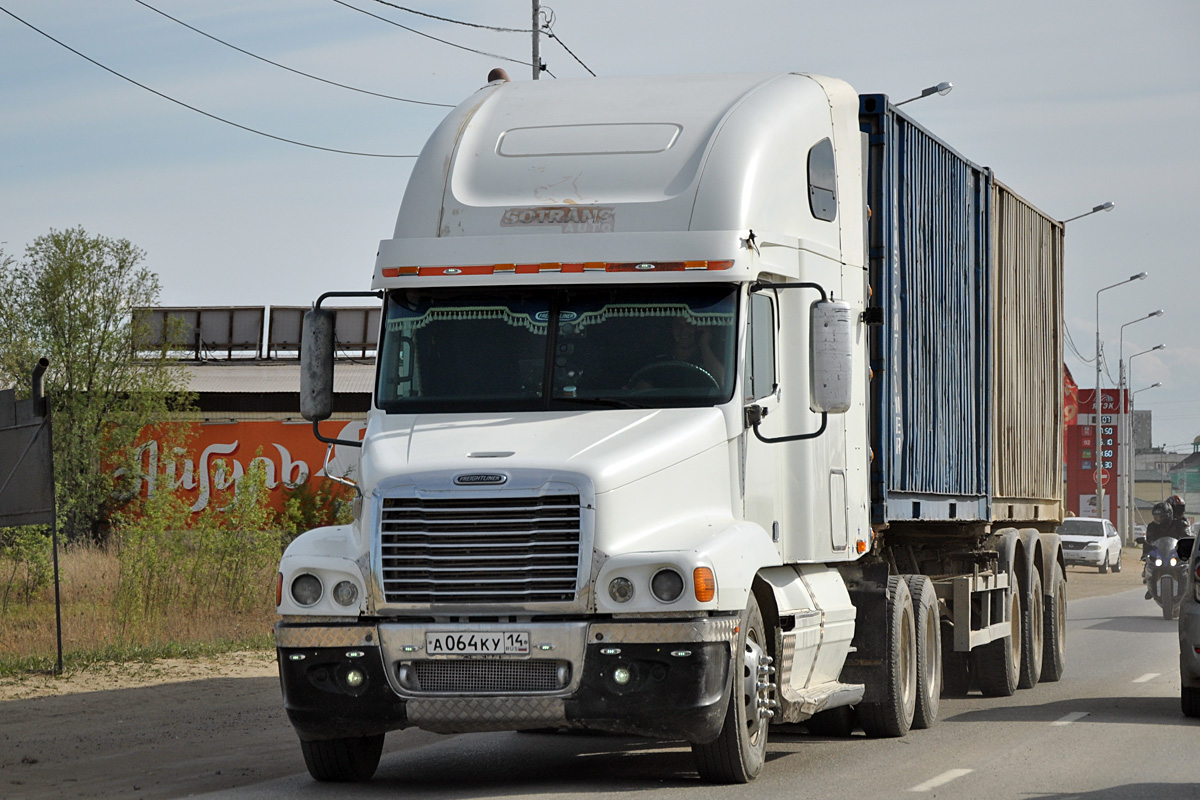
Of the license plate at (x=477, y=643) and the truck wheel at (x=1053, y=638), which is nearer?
the license plate at (x=477, y=643)

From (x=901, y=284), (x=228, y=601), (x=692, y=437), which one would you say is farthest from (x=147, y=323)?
(x=692, y=437)

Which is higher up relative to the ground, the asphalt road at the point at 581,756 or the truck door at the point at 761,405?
the truck door at the point at 761,405

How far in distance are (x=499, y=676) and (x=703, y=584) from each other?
1.16 metres

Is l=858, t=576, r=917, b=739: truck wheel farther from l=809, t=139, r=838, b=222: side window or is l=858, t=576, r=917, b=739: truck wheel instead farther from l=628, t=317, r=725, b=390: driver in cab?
l=628, t=317, r=725, b=390: driver in cab

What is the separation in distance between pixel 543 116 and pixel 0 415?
848 centimetres

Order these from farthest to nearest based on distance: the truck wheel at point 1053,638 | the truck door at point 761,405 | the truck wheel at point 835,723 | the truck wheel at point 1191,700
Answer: the truck wheel at point 1053,638
the truck wheel at point 1191,700
the truck wheel at point 835,723
the truck door at point 761,405

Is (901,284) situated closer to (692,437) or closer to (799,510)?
(799,510)

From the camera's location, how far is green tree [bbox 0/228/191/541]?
3541 cm

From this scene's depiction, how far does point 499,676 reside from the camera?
29.0 ft

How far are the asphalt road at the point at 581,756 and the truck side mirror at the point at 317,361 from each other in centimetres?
225

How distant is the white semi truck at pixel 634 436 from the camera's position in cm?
883

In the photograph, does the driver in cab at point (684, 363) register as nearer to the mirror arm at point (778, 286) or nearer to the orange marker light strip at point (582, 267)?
the orange marker light strip at point (582, 267)

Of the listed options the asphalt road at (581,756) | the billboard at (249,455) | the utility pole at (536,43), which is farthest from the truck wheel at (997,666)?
the billboard at (249,455)

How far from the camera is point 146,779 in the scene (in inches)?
408
